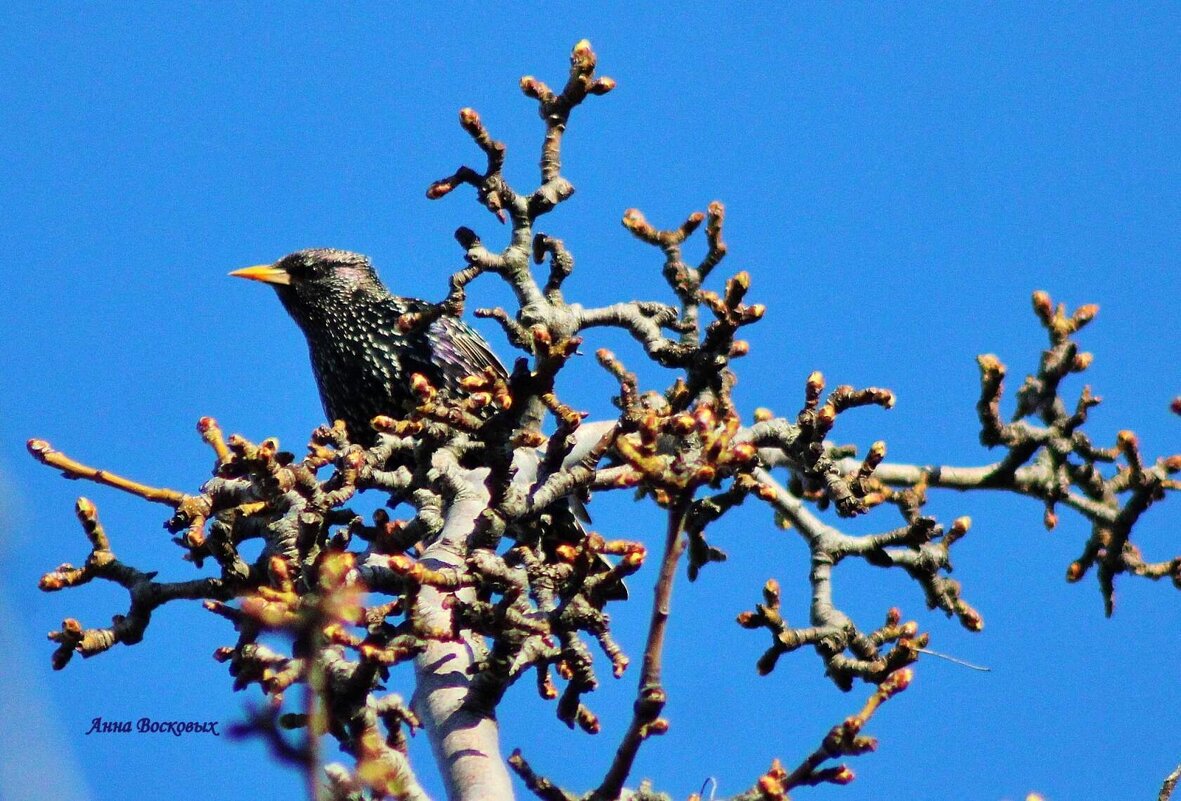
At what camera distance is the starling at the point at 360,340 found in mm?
5762

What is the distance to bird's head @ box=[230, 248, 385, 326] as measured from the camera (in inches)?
239

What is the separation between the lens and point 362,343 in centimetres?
583

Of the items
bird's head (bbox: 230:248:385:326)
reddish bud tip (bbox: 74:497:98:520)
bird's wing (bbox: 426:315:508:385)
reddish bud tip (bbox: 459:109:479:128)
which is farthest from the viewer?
bird's head (bbox: 230:248:385:326)

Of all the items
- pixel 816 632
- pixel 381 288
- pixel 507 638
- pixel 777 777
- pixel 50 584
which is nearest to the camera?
pixel 777 777

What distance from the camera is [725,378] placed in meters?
4.14

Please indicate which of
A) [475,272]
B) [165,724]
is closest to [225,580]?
[165,724]

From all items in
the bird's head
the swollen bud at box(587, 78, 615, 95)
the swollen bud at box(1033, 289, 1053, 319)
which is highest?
the bird's head

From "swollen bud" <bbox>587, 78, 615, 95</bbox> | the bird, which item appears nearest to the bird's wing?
the bird

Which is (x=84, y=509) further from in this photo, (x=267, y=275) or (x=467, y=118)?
(x=267, y=275)

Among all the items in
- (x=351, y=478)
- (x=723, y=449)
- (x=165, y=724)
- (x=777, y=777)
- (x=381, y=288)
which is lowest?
(x=777, y=777)

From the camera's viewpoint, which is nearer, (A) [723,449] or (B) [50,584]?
(A) [723,449]

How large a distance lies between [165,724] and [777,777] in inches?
64.0

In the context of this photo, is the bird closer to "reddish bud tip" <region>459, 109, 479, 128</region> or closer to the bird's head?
the bird's head

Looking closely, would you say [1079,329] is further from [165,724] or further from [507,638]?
[165,724]
